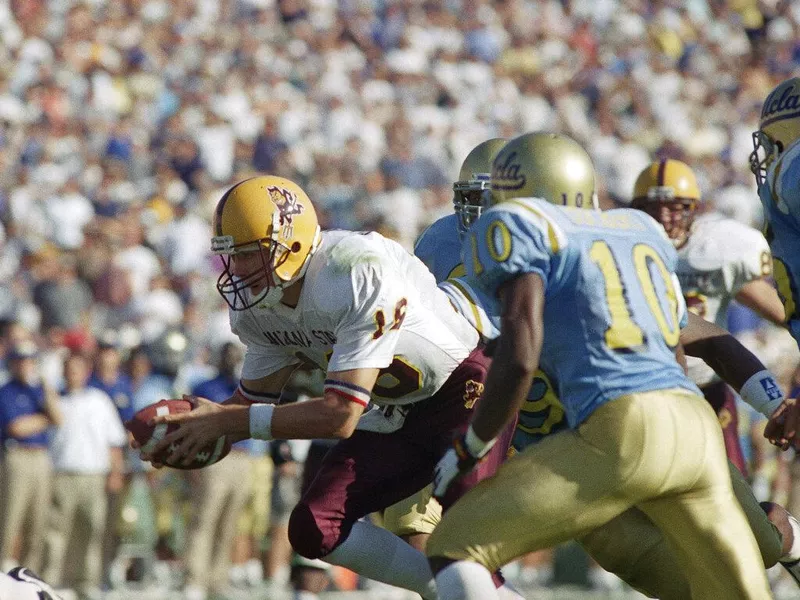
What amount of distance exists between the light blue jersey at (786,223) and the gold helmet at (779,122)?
21 cm

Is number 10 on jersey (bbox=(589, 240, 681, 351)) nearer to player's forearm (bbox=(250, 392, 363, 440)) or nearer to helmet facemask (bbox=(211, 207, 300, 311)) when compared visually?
player's forearm (bbox=(250, 392, 363, 440))

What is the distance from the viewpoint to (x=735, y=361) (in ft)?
16.8

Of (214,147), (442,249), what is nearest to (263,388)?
(442,249)

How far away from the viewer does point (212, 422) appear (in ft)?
15.2

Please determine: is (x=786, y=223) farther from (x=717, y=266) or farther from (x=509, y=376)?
(x=717, y=266)

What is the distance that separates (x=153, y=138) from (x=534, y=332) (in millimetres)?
10214

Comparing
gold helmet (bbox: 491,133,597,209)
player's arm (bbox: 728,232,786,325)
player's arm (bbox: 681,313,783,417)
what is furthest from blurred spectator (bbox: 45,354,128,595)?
gold helmet (bbox: 491,133,597,209)

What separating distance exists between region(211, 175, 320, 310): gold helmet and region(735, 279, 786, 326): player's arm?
2.70m

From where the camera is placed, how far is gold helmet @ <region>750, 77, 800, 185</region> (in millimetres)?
5160

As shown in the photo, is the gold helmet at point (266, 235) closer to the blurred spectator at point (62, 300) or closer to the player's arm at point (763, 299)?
the player's arm at point (763, 299)

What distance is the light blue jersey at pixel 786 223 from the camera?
15.7ft

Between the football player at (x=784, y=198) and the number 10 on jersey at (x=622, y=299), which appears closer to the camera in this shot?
the number 10 on jersey at (x=622, y=299)

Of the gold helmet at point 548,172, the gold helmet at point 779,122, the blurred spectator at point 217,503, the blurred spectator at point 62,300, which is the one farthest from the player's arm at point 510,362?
the blurred spectator at point 62,300

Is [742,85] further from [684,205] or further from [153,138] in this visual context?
[684,205]
